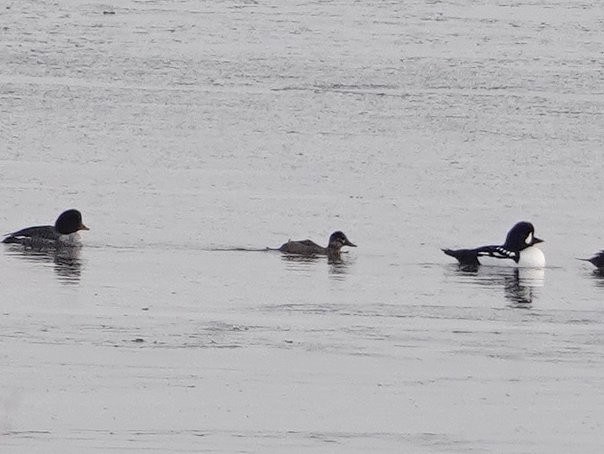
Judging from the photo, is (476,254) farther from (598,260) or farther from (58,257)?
(58,257)

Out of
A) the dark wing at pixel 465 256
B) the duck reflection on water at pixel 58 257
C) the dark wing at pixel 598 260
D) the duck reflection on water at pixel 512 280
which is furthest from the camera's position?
the dark wing at pixel 465 256

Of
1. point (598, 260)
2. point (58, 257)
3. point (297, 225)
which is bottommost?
point (598, 260)

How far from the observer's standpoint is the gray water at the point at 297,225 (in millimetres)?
8562

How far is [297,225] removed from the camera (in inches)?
663

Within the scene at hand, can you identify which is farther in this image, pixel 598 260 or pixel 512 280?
pixel 598 260

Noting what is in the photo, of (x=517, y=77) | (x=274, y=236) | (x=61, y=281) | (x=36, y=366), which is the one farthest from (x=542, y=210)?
(x=517, y=77)

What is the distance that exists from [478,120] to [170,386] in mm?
15306

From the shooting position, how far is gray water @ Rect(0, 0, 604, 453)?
856cm

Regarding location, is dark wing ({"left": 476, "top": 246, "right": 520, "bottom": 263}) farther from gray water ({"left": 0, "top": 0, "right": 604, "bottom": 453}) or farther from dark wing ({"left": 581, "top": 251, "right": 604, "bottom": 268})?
dark wing ({"left": 581, "top": 251, "right": 604, "bottom": 268})

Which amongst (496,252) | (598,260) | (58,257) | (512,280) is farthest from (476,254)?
(58,257)

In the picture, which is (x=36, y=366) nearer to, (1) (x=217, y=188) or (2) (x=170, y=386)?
(2) (x=170, y=386)

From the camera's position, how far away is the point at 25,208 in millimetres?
17703

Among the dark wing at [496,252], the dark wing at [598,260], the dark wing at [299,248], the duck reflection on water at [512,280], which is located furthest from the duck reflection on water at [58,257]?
the dark wing at [598,260]

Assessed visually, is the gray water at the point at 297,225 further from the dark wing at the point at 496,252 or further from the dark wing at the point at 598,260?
the dark wing at the point at 496,252
